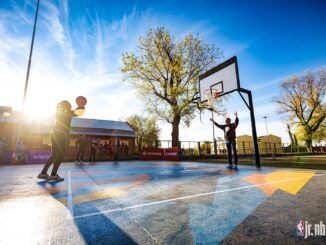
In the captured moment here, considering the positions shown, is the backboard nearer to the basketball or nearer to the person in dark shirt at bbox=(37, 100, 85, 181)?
the basketball

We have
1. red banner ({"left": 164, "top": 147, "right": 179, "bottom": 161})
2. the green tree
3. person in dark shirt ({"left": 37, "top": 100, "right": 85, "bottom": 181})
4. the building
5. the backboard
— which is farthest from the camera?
the green tree

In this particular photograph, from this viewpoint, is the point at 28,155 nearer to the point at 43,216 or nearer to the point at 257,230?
the point at 43,216

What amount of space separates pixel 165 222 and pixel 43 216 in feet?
4.24

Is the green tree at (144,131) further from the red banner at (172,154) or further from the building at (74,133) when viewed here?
the red banner at (172,154)

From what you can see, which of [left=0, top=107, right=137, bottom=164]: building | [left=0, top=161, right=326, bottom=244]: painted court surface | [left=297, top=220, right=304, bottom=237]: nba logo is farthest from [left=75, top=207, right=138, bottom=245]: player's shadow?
[left=0, top=107, right=137, bottom=164]: building

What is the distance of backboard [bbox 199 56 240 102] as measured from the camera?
9058 millimetres

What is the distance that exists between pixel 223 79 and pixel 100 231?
32.6 feet

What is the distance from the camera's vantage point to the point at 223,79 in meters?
10.0

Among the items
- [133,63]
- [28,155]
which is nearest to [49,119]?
[28,155]

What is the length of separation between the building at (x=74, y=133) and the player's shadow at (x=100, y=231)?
15.6 metres

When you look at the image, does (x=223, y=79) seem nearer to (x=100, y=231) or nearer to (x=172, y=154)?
(x=172, y=154)

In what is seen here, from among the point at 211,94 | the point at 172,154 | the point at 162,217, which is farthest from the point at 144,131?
the point at 162,217

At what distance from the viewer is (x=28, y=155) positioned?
13453mm

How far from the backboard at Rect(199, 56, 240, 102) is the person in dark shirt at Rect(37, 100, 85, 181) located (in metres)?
7.31
